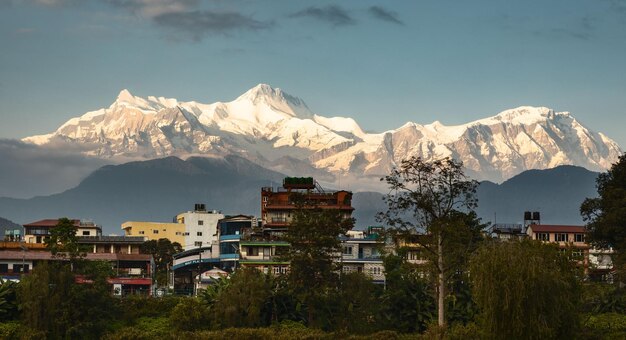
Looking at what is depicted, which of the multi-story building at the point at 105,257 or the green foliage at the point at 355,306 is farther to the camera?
the multi-story building at the point at 105,257

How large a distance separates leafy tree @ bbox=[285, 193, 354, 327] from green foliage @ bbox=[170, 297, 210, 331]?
24.6 feet

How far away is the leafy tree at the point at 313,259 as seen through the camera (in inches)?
3679

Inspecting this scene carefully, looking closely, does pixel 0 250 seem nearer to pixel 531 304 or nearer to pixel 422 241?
pixel 422 241

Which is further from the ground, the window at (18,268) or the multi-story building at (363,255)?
the multi-story building at (363,255)

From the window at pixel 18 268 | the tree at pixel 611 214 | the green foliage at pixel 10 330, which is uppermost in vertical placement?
the tree at pixel 611 214

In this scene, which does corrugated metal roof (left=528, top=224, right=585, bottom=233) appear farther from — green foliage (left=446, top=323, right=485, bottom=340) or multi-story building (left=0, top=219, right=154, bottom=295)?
green foliage (left=446, top=323, right=485, bottom=340)

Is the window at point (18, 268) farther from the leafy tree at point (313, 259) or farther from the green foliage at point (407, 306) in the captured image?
the green foliage at point (407, 306)

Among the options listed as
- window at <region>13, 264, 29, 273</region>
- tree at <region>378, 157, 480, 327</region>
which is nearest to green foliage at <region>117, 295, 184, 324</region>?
tree at <region>378, 157, 480, 327</region>

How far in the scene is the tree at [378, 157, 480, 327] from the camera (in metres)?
87.1

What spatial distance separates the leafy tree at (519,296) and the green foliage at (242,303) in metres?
19.7

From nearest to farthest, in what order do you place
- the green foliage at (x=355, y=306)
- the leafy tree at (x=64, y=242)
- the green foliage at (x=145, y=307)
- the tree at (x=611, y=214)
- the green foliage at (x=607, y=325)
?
the green foliage at (x=607, y=325), the green foliage at (x=355, y=306), the green foliage at (x=145, y=307), the leafy tree at (x=64, y=242), the tree at (x=611, y=214)

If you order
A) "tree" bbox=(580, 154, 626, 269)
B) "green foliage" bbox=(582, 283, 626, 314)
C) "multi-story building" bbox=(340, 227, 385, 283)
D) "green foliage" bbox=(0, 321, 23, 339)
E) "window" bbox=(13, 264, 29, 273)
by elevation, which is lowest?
"green foliage" bbox=(0, 321, 23, 339)

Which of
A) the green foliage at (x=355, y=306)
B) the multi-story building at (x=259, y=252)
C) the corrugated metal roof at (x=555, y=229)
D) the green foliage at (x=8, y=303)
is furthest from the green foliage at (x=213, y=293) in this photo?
the corrugated metal roof at (x=555, y=229)

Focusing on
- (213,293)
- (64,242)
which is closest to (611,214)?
(213,293)
